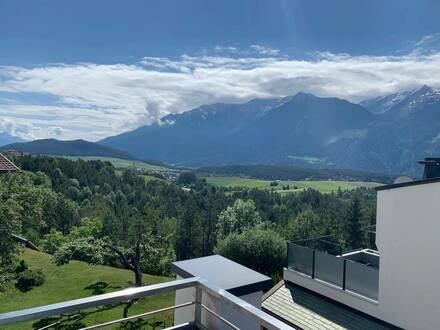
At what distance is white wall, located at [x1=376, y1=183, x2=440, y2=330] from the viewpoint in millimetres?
9414

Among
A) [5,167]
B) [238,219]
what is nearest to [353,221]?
[238,219]

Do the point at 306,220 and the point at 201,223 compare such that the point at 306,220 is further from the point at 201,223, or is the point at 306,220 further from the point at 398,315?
the point at 398,315

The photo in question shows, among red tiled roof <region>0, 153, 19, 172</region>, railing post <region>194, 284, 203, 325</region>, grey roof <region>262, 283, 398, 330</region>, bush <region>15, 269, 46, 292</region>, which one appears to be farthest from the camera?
red tiled roof <region>0, 153, 19, 172</region>

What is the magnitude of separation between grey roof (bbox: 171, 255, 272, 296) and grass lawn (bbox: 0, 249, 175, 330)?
1110 cm

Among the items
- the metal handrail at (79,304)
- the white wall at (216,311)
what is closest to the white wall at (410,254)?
the white wall at (216,311)

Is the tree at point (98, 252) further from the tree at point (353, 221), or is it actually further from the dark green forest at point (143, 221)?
the tree at point (353, 221)

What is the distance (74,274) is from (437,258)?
27.0 metres

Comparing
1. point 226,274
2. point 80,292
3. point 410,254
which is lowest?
point 80,292

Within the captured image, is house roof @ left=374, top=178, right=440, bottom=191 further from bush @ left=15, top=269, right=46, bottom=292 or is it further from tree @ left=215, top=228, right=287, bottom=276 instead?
bush @ left=15, top=269, right=46, bottom=292

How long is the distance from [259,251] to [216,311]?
91.0 feet

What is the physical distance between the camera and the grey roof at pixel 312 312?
10586 mm

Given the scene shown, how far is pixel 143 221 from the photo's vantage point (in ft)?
187

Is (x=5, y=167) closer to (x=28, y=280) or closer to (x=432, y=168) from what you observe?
(x=28, y=280)

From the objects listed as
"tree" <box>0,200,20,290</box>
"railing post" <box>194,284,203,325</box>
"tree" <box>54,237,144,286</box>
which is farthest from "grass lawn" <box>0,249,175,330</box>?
"railing post" <box>194,284,203,325</box>
